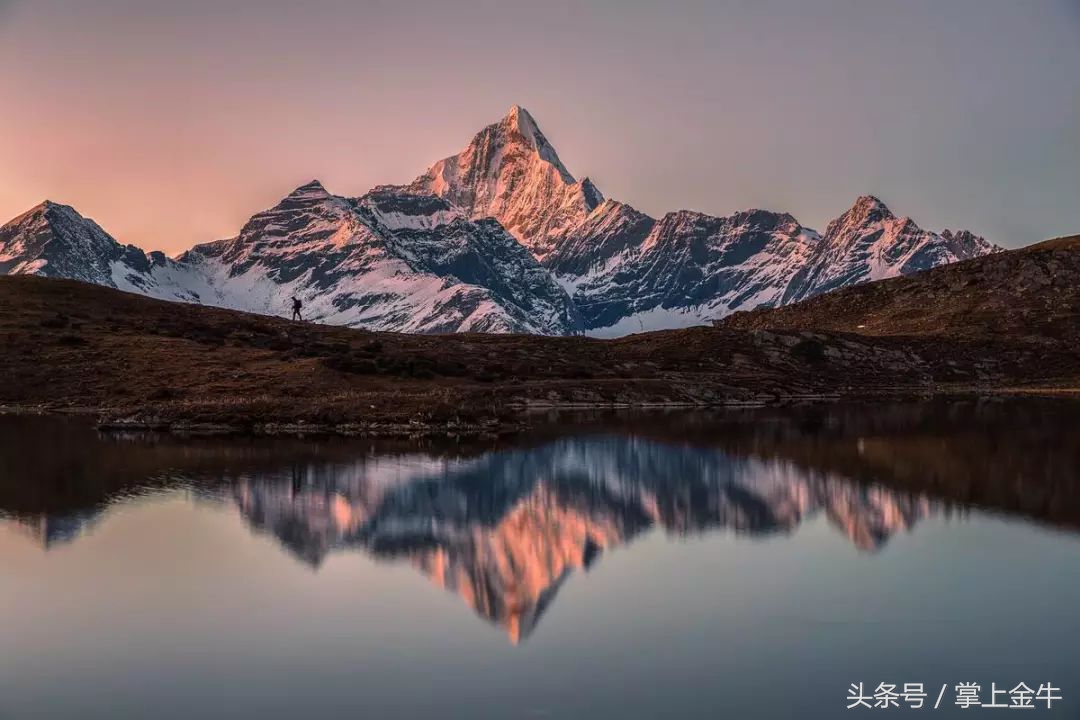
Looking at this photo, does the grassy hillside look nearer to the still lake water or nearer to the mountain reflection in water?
the mountain reflection in water

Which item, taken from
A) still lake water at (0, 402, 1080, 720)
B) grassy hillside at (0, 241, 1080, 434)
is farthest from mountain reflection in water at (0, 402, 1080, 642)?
grassy hillside at (0, 241, 1080, 434)

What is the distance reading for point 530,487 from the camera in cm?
5844

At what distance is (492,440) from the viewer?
81625 millimetres

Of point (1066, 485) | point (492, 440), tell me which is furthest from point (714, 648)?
point (492, 440)

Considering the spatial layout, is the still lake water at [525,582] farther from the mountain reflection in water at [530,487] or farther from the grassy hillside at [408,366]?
the grassy hillside at [408,366]

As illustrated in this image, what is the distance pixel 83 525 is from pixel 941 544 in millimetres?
38068

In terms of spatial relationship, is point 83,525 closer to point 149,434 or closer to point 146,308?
point 149,434

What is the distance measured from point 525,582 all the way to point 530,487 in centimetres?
2170

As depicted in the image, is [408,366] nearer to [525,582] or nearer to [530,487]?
[530,487]

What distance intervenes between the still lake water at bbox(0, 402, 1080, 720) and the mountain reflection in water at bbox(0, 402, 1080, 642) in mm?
283

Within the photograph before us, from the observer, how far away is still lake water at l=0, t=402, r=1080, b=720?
83.7ft

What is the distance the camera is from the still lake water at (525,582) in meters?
25.5

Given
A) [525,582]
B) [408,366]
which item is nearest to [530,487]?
[525,582]

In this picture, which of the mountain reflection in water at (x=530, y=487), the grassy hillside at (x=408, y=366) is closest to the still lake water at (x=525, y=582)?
the mountain reflection in water at (x=530, y=487)
